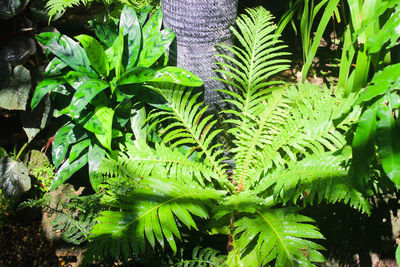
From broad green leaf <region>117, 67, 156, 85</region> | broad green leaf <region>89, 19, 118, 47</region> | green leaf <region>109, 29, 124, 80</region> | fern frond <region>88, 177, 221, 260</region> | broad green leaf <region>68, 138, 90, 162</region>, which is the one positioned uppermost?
broad green leaf <region>89, 19, 118, 47</region>

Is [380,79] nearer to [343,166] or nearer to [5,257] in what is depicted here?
[343,166]

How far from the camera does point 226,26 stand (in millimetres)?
2254

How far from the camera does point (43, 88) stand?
2.13 metres

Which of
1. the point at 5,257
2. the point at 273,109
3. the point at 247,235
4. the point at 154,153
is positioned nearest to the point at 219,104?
the point at 273,109

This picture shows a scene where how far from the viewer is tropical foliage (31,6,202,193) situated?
6.92 ft

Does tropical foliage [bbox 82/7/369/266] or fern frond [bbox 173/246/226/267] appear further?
fern frond [bbox 173/246/226/267]

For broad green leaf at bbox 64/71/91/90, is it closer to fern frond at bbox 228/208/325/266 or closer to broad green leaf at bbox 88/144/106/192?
broad green leaf at bbox 88/144/106/192

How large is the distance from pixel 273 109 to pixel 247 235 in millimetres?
865

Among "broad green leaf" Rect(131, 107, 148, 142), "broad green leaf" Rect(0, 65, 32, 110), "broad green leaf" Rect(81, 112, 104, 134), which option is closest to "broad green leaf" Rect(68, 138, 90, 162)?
"broad green leaf" Rect(81, 112, 104, 134)

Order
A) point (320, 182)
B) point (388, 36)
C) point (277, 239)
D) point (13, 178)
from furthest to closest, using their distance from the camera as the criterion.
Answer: point (13, 178) < point (320, 182) < point (277, 239) < point (388, 36)

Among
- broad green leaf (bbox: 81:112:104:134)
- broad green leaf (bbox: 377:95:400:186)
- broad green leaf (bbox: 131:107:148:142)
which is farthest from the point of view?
broad green leaf (bbox: 131:107:148:142)

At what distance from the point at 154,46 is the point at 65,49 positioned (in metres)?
0.53

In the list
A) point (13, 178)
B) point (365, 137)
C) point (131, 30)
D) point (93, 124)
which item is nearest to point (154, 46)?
point (131, 30)

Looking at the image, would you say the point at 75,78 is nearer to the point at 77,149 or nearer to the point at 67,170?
the point at 77,149
